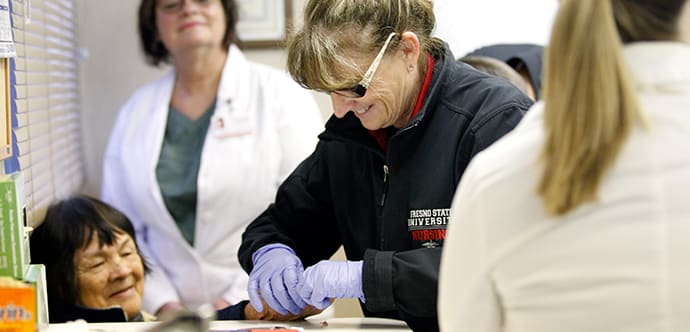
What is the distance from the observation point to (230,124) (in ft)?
7.65

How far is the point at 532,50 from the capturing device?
7.88 ft

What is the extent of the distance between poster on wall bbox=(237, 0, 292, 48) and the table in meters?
1.41

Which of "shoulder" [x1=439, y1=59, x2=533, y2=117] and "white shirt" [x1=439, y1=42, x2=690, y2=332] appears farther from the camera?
"shoulder" [x1=439, y1=59, x2=533, y2=117]

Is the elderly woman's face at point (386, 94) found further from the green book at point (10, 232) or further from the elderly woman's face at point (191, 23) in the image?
the elderly woman's face at point (191, 23)

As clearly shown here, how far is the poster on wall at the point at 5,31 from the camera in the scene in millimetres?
1445

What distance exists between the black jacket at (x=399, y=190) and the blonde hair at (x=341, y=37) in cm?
14

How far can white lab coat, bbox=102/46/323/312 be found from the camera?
2.30 m

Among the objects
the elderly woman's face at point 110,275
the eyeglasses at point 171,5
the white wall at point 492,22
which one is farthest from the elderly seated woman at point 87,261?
the white wall at point 492,22

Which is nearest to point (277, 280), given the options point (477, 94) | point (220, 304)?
point (477, 94)

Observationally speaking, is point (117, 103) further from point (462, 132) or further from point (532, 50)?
point (462, 132)

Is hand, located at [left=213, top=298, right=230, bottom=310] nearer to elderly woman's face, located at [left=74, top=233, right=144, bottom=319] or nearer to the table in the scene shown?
elderly woman's face, located at [left=74, top=233, right=144, bottom=319]

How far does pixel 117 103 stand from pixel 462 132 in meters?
1.71

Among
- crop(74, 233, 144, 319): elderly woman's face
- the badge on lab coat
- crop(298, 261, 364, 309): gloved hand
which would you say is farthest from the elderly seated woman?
the badge on lab coat

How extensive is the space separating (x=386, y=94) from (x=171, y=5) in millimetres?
1248
